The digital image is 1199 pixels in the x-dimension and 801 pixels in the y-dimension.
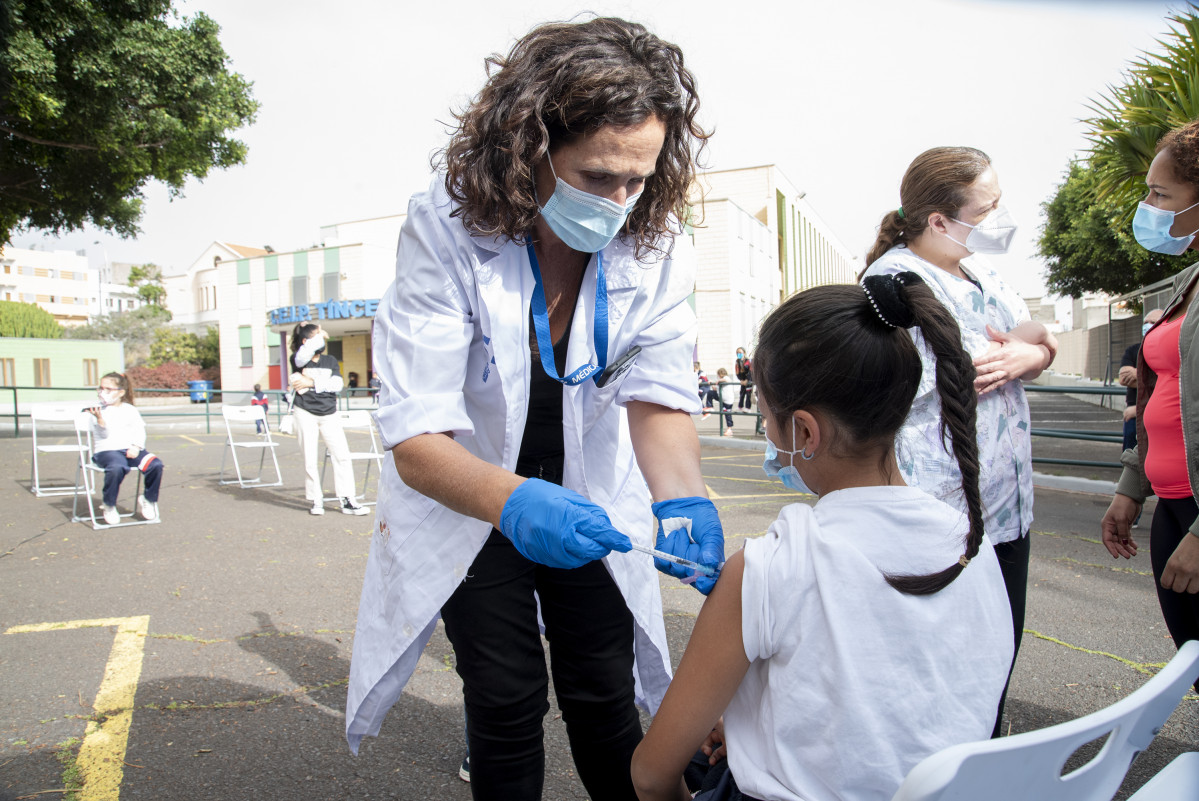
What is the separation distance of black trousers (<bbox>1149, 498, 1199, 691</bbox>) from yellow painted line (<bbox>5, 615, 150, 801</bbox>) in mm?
2993

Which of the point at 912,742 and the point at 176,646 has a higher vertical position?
the point at 912,742

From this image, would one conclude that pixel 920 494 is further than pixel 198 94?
No

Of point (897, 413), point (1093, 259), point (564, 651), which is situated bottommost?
point (564, 651)

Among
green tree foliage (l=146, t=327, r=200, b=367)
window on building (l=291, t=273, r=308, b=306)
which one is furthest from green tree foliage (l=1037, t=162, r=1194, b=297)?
green tree foliage (l=146, t=327, r=200, b=367)

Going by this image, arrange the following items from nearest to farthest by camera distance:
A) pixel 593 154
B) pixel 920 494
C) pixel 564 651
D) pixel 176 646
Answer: pixel 920 494
pixel 593 154
pixel 564 651
pixel 176 646

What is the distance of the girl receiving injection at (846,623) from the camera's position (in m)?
1.17

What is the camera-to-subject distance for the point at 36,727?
109 inches

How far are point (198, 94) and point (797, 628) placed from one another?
12757 mm

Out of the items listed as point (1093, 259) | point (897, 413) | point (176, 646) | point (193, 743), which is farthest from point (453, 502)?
point (1093, 259)

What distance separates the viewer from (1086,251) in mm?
22766

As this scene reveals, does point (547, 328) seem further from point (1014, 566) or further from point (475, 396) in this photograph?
point (1014, 566)

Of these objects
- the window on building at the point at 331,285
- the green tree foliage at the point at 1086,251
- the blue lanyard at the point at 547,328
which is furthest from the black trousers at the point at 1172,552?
the window on building at the point at 331,285

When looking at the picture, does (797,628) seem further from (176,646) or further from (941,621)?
(176,646)

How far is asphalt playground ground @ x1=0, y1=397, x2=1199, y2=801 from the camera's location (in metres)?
2.50
